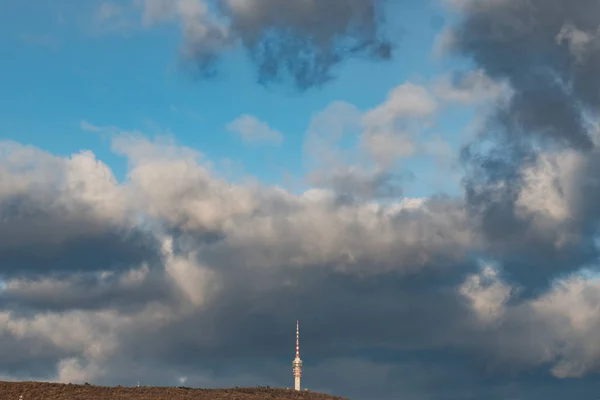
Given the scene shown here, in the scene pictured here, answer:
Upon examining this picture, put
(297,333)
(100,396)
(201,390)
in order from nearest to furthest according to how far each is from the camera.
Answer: (100,396) < (201,390) < (297,333)

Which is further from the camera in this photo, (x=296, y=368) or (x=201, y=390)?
(x=296, y=368)

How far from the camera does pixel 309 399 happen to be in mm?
170375

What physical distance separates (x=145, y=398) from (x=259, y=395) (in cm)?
2365

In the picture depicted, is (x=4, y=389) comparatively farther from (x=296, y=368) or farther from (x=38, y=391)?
(x=296, y=368)

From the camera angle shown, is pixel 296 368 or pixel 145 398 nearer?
pixel 145 398

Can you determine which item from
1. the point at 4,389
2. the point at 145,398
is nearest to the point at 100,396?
the point at 145,398

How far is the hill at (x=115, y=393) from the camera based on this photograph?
154625mm

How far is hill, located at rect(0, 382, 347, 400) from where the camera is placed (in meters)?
155

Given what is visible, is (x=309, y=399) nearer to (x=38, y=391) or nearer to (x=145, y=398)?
(x=145, y=398)

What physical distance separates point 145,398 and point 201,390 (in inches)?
567

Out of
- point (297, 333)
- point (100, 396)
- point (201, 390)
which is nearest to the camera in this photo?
point (100, 396)

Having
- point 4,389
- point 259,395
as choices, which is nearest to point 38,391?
point 4,389

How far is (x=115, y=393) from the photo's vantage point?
15900 centimetres

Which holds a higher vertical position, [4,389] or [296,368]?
[296,368]
